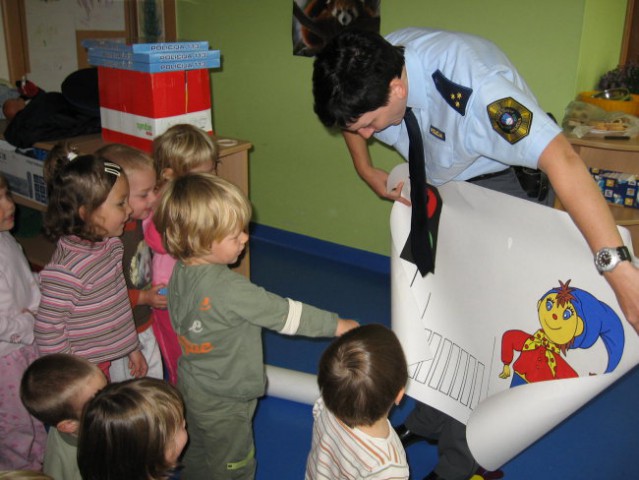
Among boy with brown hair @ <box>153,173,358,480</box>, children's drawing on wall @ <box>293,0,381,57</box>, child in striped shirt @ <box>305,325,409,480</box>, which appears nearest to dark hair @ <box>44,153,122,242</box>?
boy with brown hair @ <box>153,173,358,480</box>

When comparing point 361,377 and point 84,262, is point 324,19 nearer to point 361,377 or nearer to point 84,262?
point 84,262

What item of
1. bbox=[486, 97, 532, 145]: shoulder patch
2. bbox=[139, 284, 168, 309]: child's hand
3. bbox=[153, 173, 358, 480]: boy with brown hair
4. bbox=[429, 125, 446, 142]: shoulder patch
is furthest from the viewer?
bbox=[139, 284, 168, 309]: child's hand

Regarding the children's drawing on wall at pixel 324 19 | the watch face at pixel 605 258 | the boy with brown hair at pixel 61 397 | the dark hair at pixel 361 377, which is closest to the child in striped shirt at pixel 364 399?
the dark hair at pixel 361 377

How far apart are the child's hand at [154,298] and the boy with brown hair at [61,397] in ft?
1.48

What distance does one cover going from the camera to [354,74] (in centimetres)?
144

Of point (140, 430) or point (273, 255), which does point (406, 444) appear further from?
point (273, 255)

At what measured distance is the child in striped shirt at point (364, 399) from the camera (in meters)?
1.22

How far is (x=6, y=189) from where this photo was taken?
1857 millimetres

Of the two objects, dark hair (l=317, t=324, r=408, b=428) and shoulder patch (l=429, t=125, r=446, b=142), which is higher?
shoulder patch (l=429, t=125, r=446, b=142)

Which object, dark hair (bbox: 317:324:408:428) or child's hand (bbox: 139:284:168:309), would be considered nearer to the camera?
dark hair (bbox: 317:324:408:428)

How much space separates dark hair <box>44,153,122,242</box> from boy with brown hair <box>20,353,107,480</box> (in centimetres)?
41

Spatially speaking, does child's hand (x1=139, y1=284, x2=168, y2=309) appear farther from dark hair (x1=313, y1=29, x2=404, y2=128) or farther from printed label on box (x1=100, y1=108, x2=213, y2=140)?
dark hair (x1=313, y1=29, x2=404, y2=128)

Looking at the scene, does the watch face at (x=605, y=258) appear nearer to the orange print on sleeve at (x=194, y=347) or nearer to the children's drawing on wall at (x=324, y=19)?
the orange print on sleeve at (x=194, y=347)

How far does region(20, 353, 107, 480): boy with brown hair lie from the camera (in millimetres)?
1392
